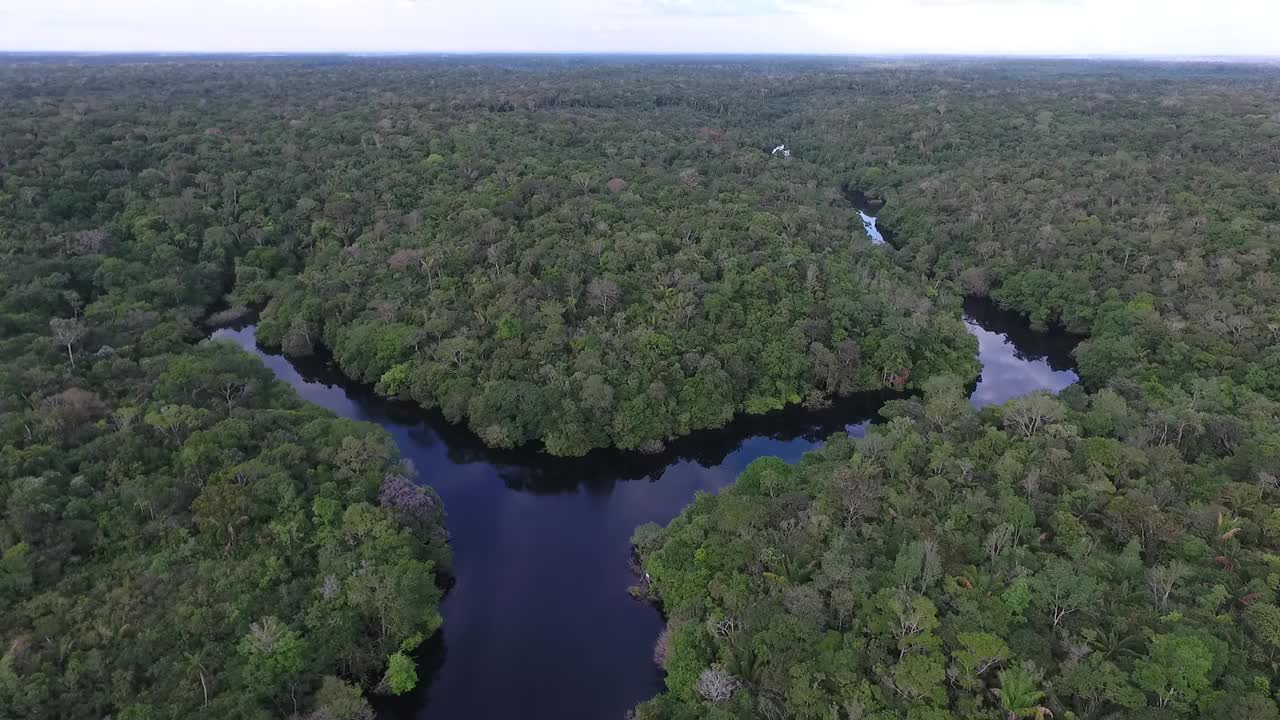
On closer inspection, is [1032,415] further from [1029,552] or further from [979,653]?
[979,653]

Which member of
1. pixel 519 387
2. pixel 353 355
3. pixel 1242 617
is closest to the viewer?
pixel 1242 617

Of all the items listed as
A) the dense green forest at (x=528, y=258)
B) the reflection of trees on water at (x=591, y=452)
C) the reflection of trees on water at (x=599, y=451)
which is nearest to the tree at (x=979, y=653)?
the reflection of trees on water at (x=599, y=451)

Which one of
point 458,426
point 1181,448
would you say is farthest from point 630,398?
point 1181,448

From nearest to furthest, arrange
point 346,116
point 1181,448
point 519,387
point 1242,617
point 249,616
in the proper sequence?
1. point 1242,617
2. point 249,616
3. point 1181,448
4. point 519,387
5. point 346,116

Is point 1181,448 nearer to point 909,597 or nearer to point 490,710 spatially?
point 909,597

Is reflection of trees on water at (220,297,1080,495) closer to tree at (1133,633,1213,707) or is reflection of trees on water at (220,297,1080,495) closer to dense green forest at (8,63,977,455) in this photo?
dense green forest at (8,63,977,455)

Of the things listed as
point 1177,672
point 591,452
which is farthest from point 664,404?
point 1177,672
